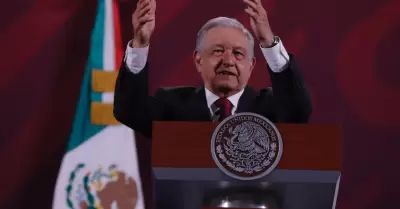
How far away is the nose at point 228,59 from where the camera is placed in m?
1.93

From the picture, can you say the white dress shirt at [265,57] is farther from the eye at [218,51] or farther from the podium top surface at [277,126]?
the podium top surface at [277,126]

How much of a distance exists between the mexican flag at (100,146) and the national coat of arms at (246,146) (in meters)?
1.61

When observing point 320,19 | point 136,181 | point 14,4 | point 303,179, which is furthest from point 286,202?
point 14,4

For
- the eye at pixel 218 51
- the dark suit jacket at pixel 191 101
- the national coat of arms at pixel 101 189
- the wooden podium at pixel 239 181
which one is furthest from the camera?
the national coat of arms at pixel 101 189

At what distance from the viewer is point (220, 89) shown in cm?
199

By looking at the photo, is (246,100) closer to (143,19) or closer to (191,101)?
(191,101)

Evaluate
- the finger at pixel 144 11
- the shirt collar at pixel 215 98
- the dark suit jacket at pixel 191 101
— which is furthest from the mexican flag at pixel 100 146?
the finger at pixel 144 11

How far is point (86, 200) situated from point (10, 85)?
2.17 ft

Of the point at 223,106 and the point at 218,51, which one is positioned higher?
the point at 218,51

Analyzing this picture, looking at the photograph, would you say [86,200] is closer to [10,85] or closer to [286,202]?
[10,85]

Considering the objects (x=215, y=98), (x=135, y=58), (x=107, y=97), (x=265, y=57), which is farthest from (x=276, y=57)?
(x=107, y=97)

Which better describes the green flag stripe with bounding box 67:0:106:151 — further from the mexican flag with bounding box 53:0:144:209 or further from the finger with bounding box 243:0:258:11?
the finger with bounding box 243:0:258:11

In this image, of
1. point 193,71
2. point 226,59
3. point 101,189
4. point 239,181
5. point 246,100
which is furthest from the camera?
point 193,71

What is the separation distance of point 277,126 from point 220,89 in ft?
3.20
